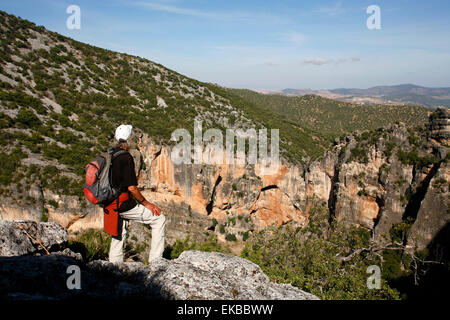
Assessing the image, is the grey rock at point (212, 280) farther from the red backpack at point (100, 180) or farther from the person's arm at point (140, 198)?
the red backpack at point (100, 180)

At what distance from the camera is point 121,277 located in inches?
154

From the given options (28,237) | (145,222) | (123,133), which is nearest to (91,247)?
(28,237)

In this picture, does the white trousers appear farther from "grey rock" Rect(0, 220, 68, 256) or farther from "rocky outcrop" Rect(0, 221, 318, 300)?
"grey rock" Rect(0, 220, 68, 256)

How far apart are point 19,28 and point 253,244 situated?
4041 centimetres

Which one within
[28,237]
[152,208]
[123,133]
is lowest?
[28,237]

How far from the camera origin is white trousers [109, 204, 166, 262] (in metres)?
4.52

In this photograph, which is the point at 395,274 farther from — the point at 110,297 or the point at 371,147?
the point at 110,297

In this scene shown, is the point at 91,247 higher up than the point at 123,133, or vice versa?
the point at 123,133

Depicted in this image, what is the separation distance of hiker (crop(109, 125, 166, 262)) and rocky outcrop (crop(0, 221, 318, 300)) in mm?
481

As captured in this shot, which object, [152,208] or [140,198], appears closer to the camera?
[140,198]

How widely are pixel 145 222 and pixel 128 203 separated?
50cm

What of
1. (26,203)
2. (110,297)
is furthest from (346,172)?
(110,297)

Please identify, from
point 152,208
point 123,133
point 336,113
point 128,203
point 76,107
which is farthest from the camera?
point 336,113

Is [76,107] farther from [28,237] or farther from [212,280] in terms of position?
[212,280]
